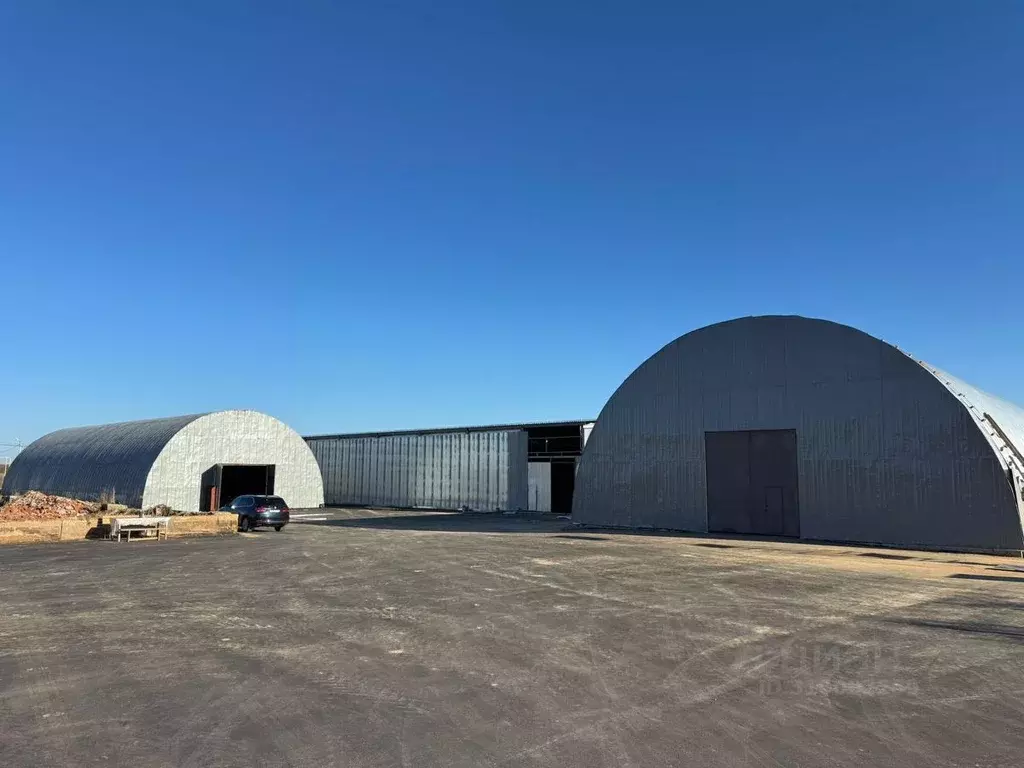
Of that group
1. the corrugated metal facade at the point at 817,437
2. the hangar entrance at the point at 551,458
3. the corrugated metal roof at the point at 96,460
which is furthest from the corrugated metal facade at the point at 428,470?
the corrugated metal roof at the point at 96,460

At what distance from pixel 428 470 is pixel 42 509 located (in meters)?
23.9

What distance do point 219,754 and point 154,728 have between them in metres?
0.96

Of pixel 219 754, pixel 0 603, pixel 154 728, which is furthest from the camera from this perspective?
pixel 0 603

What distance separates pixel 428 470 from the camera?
4716cm

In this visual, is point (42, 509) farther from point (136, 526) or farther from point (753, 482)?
point (753, 482)

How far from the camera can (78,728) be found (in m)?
5.89

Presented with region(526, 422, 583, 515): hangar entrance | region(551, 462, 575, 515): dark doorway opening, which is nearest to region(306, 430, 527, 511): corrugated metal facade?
region(526, 422, 583, 515): hangar entrance

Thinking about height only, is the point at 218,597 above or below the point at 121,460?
below

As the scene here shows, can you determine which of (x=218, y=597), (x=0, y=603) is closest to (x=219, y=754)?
(x=218, y=597)

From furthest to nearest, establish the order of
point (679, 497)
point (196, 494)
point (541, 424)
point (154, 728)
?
point (541, 424) < point (196, 494) < point (679, 497) < point (154, 728)

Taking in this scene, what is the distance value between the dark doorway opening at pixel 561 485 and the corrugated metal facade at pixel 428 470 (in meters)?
2.05

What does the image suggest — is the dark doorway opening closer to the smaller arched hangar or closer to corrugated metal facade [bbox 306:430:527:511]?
corrugated metal facade [bbox 306:430:527:511]

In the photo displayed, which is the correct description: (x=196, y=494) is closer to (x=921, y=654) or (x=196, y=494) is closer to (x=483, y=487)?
(x=483, y=487)

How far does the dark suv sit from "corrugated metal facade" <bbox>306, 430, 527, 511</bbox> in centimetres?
1652
